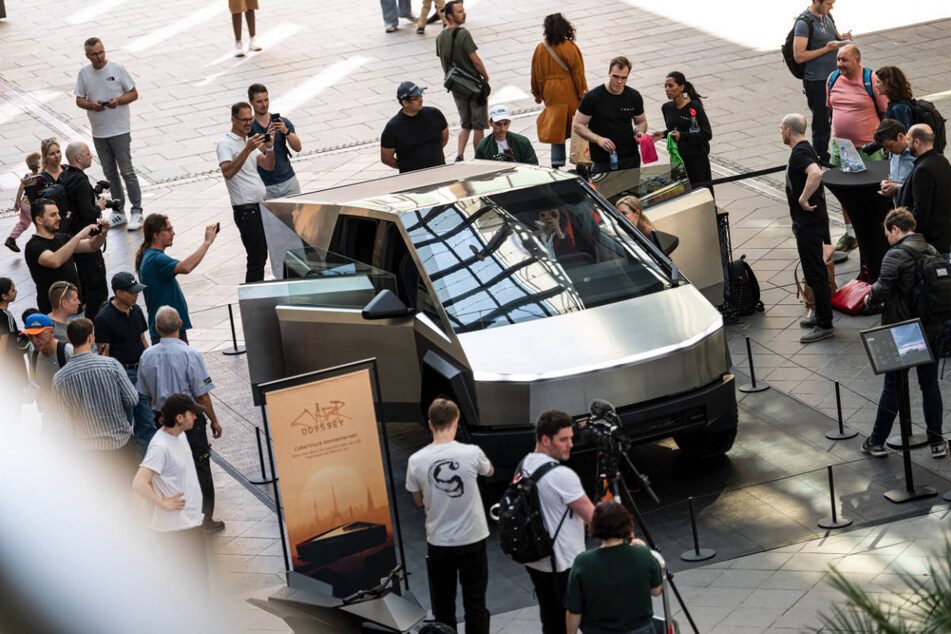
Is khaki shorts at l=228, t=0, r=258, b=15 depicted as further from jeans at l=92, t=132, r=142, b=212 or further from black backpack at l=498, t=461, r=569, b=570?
black backpack at l=498, t=461, r=569, b=570

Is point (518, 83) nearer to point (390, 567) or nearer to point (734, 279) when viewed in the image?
point (734, 279)

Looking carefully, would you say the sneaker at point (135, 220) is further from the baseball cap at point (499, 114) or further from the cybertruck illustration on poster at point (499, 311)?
the cybertruck illustration on poster at point (499, 311)

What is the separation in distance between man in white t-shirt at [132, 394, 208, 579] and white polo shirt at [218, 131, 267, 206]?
17.1 ft

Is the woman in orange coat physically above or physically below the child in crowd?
above

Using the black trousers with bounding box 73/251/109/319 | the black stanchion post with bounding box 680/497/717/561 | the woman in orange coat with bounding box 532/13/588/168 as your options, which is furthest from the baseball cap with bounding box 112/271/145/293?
the woman in orange coat with bounding box 532/13/588/168

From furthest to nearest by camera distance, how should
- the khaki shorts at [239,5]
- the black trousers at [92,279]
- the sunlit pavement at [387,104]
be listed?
the khaki shorts at [239,5]
the black trousers at [92,279]
the sunlit pavement at [387,104]

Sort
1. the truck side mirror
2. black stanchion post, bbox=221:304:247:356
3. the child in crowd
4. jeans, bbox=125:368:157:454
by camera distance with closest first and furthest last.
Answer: jeans, bbox=125:368:157:454 < the truck side mirror < black stanchion post, bbox=221:304:247:356 < the child in crowd

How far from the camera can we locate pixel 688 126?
484 inches

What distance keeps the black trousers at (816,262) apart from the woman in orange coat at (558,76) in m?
4.16

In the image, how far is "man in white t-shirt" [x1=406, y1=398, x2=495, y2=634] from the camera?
21.9ft

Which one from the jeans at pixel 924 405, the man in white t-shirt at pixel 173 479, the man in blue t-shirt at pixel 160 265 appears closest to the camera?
the man in white t-shirt at pixel 173 479

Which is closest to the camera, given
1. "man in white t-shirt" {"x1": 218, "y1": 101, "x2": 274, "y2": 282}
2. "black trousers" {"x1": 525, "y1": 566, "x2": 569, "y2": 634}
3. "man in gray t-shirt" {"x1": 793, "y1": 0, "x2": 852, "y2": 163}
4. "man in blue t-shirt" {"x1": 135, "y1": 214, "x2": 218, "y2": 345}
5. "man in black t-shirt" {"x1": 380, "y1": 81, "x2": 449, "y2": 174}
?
"black trousers" {"x1": 525, "y1": 566, "x2": 569, "y2": 634}

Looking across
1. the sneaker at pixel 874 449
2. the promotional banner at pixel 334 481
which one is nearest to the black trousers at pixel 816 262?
the sneaker at pixel 874 449

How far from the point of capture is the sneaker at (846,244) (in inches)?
493
